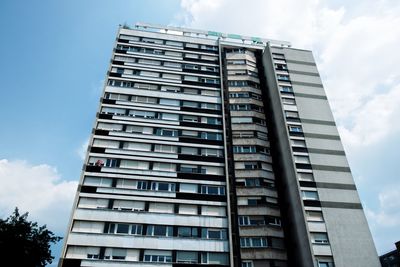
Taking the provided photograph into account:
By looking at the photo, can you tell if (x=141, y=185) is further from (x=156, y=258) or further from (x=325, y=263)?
(x=325, y=263)

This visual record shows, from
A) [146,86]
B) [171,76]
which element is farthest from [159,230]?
[171,76]

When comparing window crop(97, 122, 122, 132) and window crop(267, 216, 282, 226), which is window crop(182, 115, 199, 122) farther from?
window crop(267, 216, 282, 226)

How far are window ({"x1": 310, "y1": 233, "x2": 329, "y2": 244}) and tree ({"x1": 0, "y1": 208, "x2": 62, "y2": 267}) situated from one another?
27.7 metres

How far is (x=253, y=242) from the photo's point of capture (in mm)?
35781

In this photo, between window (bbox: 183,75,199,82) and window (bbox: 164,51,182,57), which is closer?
window (bbox: 183,75,199,82)

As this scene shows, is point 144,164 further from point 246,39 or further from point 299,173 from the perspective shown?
point 246,39

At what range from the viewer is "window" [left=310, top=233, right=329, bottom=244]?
3419 cm

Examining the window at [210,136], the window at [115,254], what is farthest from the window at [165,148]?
the window at [115,254]

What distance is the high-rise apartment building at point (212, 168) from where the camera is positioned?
1304 inches

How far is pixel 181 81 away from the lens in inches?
1873

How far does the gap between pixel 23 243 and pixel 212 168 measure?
72.8 ft

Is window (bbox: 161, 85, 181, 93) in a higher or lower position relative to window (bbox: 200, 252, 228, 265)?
higher

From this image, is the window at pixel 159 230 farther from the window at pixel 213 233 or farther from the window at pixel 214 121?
the window at pixel 214 121

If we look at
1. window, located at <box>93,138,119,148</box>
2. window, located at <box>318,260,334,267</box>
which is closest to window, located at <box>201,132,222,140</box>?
window, located at <box>93,138,119,148</box>
